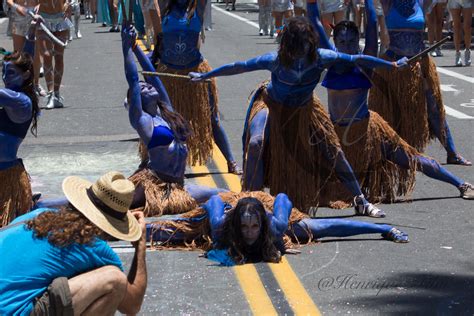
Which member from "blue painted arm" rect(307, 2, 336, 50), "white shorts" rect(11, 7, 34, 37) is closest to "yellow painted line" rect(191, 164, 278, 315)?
"blue painted arm" rect(307, 2, 336, 50)

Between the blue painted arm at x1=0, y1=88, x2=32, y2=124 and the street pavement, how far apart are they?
105 centimetres

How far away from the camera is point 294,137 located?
844cm

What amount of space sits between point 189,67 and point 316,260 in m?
3.39

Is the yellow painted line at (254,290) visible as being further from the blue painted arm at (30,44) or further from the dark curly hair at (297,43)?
the blue painted arm at (30,44)

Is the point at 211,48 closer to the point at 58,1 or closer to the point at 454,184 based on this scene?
the point at 58,1

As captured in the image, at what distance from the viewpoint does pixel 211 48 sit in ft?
77.1

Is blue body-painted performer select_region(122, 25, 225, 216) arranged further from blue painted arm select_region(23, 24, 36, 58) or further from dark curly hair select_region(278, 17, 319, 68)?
dark curly hair select_region(278, 17, 319, 68)

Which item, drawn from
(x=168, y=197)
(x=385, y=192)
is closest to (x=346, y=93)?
(x=385, y=192)

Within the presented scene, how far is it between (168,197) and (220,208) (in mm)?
898

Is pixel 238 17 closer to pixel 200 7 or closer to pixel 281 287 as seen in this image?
pixel 200 7

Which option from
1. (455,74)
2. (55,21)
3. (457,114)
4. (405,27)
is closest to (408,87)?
(405,27)

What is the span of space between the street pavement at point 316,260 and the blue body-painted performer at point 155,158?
734mm

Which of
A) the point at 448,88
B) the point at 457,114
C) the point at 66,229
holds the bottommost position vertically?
the point at 448,88

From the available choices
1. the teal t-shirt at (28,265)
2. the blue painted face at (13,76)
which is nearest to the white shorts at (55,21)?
the blue painted face at (13,76)
